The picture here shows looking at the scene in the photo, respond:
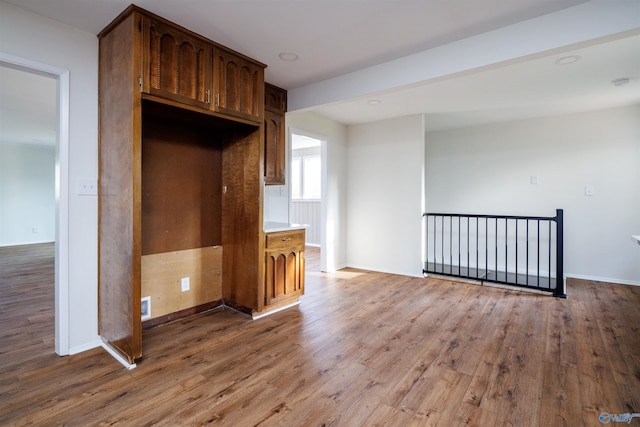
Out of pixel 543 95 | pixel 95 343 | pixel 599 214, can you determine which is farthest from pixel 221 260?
pixel 599 214

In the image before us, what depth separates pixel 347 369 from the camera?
2086 mm

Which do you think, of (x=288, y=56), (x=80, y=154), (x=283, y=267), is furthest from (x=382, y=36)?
(x=80, y=154)

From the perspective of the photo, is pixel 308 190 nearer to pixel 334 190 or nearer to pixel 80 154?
pixel 334 190

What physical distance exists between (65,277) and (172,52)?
1771mm

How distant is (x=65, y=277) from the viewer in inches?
86.7

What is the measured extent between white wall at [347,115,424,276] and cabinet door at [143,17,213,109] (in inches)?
122

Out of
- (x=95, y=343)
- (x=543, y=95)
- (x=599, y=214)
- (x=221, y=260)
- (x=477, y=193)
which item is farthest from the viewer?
(x=477, y=193)

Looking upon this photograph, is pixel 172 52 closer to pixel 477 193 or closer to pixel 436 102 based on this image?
pixel 436 102

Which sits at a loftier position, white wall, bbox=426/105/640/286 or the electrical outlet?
white wall, bbox=426/105/640/286

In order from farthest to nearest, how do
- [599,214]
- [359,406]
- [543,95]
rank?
[599,214]
[543,95]
[359,406]

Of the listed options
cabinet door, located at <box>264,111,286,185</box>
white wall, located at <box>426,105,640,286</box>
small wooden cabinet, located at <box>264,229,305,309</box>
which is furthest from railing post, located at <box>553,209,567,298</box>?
cabinet door, located at <box>264,111,286,185</box>

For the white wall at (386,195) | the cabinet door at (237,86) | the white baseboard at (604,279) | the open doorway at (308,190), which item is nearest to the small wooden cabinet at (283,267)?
the cabinet door at (237,86)

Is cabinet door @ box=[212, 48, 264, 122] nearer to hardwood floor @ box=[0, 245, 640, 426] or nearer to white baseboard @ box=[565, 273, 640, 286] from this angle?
hardwood floor @ box=[0, 245, 640, 426]

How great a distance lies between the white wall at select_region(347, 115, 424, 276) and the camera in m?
4.60
